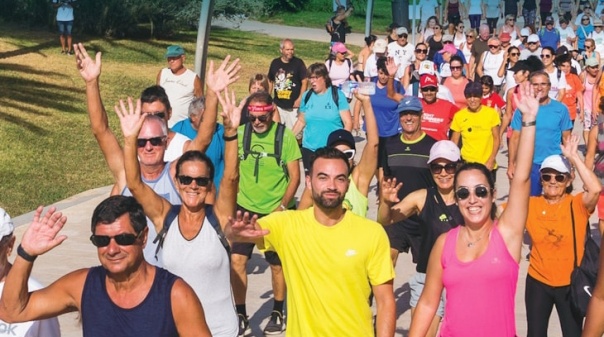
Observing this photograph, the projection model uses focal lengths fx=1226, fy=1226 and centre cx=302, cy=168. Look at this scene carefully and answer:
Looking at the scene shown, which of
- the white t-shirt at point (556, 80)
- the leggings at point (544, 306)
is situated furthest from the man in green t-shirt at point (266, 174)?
the white t-shirt at point (556, 80)

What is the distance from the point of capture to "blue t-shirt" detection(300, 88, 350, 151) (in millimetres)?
13438

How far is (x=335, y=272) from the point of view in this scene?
6.16 metres

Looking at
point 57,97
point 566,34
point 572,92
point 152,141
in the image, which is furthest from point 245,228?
point 566,34

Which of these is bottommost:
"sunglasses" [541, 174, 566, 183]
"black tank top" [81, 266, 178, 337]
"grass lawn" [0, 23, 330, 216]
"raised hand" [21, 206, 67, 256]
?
"grass lawn" [0, 23, 330, 216]

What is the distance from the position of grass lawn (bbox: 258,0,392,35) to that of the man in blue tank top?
38962 mm

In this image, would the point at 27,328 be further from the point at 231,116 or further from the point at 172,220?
the point at 231,116

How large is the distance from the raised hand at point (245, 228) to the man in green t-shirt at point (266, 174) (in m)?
3.39

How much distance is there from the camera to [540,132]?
1214 centimetres

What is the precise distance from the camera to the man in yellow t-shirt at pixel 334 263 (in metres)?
6.16

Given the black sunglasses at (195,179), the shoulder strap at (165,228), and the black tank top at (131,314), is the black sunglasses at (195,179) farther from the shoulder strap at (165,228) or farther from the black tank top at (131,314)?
the black tank top at (131,314)

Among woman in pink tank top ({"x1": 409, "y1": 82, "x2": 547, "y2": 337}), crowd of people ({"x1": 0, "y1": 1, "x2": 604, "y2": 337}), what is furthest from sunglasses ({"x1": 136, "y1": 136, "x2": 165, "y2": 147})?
woman in pink tank top ({"x1": 409, "y1": 82, "x2": 547, "y2": 337})

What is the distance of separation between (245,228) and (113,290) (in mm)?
1117

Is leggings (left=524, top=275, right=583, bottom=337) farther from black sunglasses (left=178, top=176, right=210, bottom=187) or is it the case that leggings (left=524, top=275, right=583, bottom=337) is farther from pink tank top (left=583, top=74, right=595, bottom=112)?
pink tank top (left=583, top=74, right=595, bottom=112)

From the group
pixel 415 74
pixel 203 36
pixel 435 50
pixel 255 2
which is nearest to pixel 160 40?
pixel 255 2
